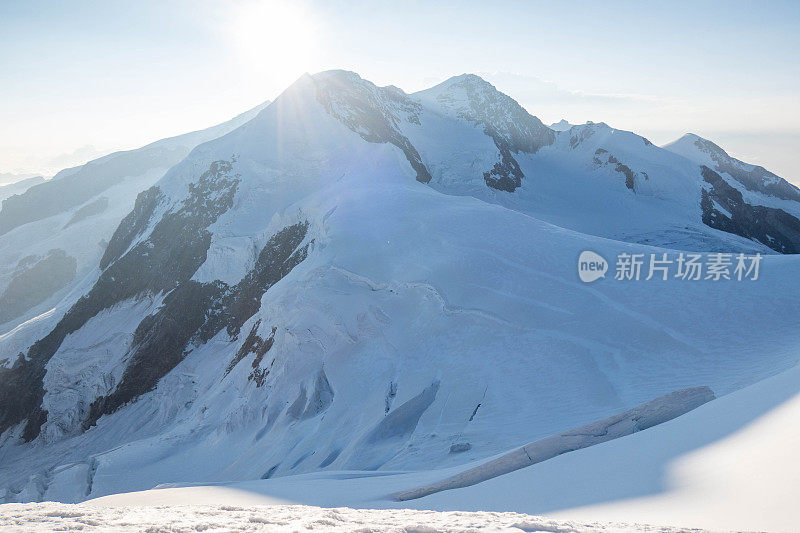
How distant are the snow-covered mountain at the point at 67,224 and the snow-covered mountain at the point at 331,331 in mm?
10583

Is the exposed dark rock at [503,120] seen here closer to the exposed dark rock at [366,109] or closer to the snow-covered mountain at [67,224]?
the exposed dark rock at [366,109]

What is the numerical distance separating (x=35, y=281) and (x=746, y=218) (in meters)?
87.2

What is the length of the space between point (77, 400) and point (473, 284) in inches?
1103

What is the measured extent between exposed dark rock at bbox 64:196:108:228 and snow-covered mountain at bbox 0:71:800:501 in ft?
95.1

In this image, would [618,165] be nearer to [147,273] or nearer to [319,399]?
[147,273]

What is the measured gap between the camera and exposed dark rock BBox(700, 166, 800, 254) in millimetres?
62969

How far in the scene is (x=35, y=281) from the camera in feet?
193

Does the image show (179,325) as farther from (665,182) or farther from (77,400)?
(665,182)

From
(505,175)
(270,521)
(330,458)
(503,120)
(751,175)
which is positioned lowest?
(330,458)

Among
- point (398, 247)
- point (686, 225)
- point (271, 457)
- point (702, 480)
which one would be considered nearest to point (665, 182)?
point (686, 225)

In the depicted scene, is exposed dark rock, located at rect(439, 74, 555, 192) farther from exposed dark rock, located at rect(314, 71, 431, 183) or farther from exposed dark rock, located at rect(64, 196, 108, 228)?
exposed dark rock, located at rect(64, 196, 108, 228)

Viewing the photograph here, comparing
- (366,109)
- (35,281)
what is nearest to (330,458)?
(366,109)

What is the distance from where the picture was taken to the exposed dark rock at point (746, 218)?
63.0 m

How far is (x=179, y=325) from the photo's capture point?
1304 inches
